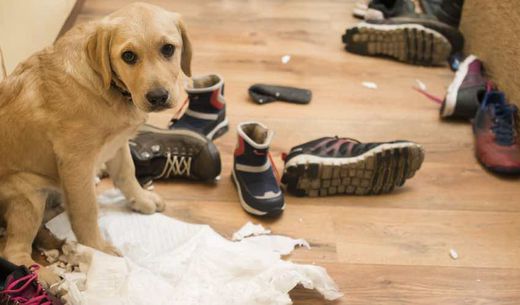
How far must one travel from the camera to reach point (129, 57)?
4.89ft

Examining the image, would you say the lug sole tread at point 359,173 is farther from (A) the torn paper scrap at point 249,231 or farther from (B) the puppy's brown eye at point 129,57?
(B) the puppy's brown eye at point 129,57

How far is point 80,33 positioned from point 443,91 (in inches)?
72.7

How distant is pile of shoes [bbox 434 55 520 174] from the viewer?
227cm

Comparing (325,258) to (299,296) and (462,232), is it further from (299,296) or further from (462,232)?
(462,232)

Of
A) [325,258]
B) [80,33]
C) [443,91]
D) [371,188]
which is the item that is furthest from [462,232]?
[80,33]

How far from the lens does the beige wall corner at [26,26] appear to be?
2.26m

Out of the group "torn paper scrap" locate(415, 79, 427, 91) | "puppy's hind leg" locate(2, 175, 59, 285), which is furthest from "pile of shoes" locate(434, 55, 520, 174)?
"puppy's hind leg" locate(2, 175, 59, 285)

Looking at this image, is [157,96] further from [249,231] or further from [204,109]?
[204,109]

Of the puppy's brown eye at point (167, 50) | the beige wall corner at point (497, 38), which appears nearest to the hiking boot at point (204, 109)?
the puppy's brown eye at point (167, 50)

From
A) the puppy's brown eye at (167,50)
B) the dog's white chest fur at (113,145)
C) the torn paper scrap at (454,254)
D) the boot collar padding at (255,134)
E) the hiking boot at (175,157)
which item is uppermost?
the puppy's brown eye at (167,50)

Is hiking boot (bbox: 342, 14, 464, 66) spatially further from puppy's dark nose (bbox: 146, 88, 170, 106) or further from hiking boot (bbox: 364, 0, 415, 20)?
puppy's dark nose (bbox: 146, 88, 170, 106)

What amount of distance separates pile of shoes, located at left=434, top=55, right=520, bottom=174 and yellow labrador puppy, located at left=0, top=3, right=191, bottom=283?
130 centimetres

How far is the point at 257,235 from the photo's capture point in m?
1.91

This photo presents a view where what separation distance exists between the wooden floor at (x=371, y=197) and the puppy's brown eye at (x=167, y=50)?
2.13 ft
